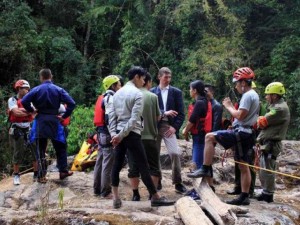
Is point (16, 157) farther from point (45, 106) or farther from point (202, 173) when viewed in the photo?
point (202, 173)

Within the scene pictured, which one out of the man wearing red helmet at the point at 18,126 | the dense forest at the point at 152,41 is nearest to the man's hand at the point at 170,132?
the man wearing red helmet at the point at 18,126

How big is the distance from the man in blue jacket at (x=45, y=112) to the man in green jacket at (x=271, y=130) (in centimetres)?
309

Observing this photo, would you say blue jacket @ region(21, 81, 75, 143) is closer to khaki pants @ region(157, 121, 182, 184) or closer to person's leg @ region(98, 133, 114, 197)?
person's leg @ region(98, 133, 114, 197)

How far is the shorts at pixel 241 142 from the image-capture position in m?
6.10

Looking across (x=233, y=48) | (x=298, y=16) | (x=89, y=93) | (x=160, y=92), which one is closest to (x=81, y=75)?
(x=89, y=93)

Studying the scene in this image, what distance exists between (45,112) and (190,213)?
3.13 metres

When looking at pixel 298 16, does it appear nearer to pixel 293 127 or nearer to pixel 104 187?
pixel 293 127

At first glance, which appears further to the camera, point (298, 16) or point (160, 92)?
point (298, 16)

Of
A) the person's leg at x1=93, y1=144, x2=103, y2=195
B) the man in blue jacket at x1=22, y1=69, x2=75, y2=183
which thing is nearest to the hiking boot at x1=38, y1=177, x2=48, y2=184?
the man in blue jacket at x1=22, y1=69, x2=75, y2=183

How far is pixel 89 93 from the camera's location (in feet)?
61.8

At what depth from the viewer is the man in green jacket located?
6.50m

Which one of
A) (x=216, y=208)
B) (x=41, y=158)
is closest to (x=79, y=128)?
(x=41, y=158)

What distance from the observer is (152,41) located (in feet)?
61.1

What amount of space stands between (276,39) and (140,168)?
48.0 ft
